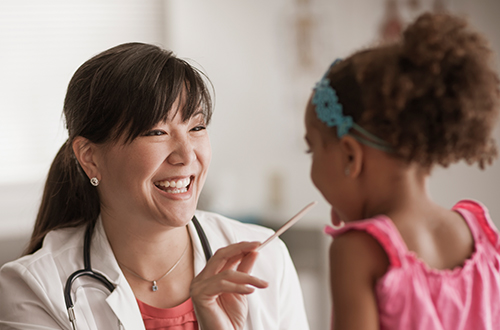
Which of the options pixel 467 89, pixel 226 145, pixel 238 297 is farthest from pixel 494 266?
pixel 226 145

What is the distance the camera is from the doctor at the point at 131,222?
129 centimetres

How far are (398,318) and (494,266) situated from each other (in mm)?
214

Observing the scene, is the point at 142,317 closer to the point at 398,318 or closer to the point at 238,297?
the point at 238,297

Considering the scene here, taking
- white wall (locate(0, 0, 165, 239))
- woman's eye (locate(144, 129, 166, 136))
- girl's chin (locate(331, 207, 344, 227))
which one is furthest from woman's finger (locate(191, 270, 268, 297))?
white wall (locate(0, 0, 165, 239))

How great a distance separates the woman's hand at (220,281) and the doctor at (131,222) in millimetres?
16

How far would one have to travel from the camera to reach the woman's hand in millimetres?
1049

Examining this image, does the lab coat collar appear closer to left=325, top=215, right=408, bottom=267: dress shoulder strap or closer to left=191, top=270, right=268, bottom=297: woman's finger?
left=191, top=270, right=268, bottom=297: woman's finger

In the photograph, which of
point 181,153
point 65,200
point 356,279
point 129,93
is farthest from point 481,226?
point 65,200

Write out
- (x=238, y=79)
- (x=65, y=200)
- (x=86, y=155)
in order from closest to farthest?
(x=86, y=155) < (x=65, y=200) < (x=238, y=79)

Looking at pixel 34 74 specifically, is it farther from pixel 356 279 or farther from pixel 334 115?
pixel 356 279

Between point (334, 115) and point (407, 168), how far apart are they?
140 mm

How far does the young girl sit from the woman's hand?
0.31 m

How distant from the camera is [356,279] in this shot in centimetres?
75

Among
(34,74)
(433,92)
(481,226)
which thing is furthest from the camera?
(34,74)
